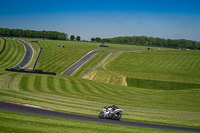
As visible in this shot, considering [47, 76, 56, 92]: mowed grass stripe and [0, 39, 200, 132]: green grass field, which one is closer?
[0, 39, 200, 132]: green grass field

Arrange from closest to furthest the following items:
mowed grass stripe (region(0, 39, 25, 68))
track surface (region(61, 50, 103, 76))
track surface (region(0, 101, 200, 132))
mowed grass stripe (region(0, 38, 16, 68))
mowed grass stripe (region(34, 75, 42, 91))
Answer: track surface (region(0, 101, 200, 132)), mowed grass stripe (region(34, 75, 42, 91)), track surface (region(61, 50, 103, 76)), mowed grass stripe (region(0, 38, 16, 68)), mowed grass stripe (region(0, 39, 25, 68))

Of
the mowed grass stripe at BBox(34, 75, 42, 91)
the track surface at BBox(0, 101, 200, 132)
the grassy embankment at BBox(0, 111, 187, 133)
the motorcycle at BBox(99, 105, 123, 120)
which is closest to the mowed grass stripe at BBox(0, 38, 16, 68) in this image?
the mowed grass stripe at BBox(34, 75, 42, 91)

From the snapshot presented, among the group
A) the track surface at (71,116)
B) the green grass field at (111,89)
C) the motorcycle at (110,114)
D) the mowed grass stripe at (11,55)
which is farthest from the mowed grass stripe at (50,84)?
the mowed grass stripe at (11,55)

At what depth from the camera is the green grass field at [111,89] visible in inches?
1109

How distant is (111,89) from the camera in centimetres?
5016

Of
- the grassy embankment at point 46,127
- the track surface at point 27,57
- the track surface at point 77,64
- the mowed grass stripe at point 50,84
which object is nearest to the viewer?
the grassy embankment at point 46,127

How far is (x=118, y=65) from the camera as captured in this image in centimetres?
8031

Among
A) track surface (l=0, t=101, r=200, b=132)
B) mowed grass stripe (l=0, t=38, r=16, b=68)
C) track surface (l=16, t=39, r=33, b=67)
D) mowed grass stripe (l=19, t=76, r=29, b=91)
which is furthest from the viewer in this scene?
track surface (l=16, t=39, r=33, b=67)

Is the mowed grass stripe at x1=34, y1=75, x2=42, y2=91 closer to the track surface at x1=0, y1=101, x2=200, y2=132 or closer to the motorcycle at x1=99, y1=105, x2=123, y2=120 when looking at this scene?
the track surface at x1=0, y1=101, x2=200, y2=132

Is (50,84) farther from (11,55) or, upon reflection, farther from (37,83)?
(11,55)

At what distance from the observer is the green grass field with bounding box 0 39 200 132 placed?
28156mm

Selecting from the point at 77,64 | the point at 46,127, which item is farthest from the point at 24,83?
the point at 77,64

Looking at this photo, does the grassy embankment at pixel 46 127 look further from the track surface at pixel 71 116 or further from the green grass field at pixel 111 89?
the track surface at pixel 71 116

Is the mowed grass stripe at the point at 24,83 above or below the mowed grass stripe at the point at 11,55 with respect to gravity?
below
